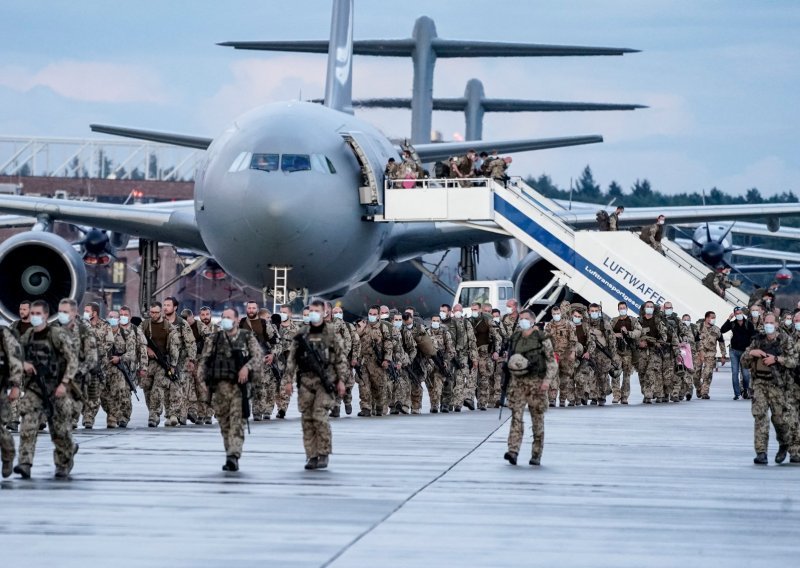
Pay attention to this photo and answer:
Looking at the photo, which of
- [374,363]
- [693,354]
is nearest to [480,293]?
[693,354]

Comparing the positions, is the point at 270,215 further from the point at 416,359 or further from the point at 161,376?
the point at 161,376

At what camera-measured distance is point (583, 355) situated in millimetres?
25516

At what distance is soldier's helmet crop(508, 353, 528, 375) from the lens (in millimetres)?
15195

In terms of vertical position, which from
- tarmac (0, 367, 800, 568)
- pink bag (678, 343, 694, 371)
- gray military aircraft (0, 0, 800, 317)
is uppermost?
gray military aircraft (0, 0, 800, 317)

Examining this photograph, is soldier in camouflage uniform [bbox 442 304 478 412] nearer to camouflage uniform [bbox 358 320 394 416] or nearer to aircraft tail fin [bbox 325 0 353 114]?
camouflage uniform [bbox 358 320 394 416]

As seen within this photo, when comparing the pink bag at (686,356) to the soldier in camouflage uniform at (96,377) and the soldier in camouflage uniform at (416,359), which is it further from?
the soldier in camouflage uniform at (96,377)

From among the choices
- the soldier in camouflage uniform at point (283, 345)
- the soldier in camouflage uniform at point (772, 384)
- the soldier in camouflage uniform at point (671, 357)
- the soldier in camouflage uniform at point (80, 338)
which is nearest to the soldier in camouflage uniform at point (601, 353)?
the soldier in camouflage uniform at point (671, 357)

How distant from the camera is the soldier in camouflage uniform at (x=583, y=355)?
25.4m

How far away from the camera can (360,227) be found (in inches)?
1107

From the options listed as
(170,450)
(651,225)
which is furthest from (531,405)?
(651,225)

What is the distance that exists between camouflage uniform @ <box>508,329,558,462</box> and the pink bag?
11.6 metres

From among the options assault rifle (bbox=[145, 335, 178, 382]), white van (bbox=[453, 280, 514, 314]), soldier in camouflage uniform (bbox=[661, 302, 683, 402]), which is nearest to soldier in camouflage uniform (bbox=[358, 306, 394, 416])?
assault rifle (bbox=[145, 335, 178, 382])

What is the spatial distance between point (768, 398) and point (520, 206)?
1583cm

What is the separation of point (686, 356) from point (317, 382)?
527 inches
